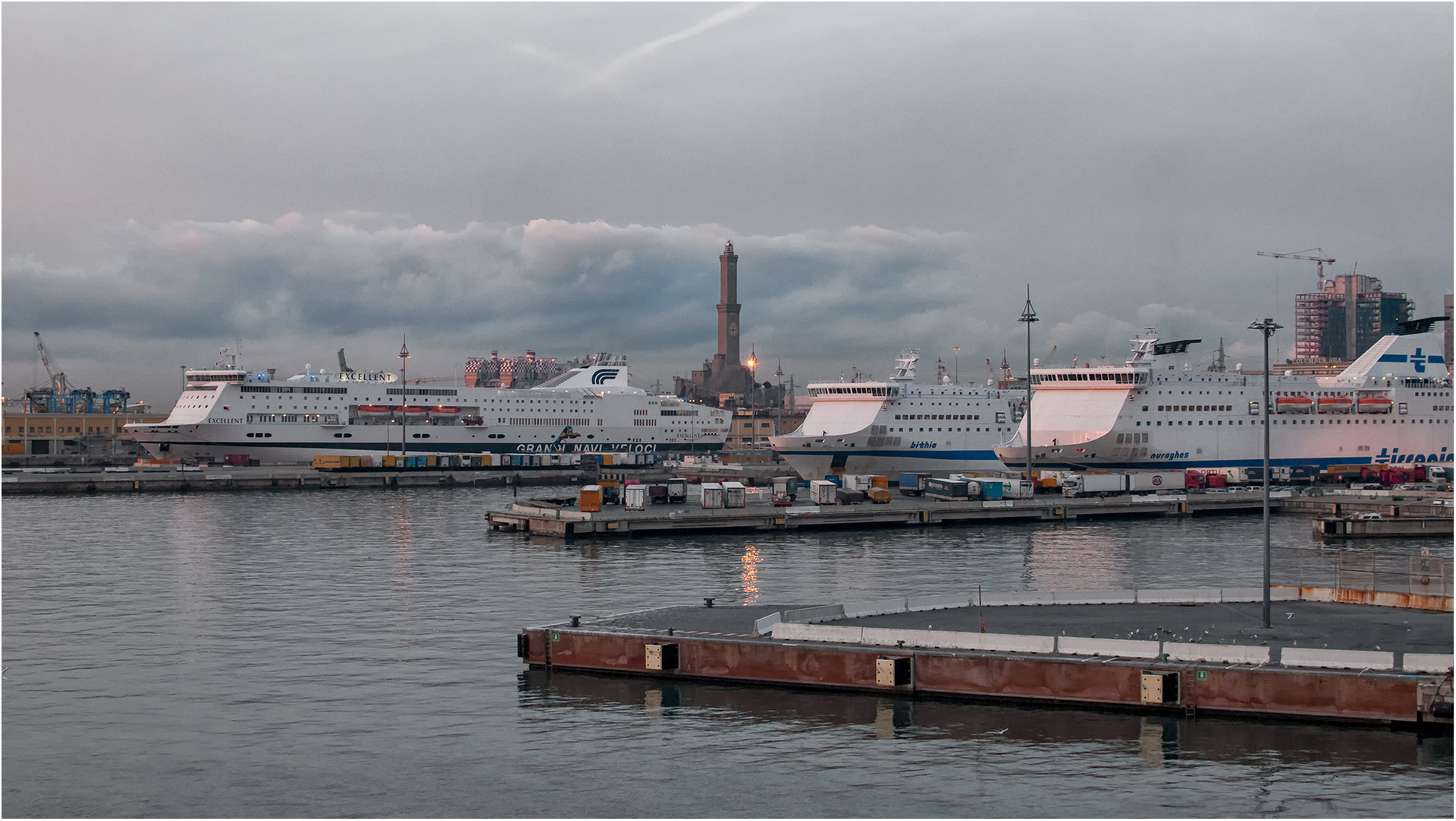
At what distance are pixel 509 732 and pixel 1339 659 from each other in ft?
44.8

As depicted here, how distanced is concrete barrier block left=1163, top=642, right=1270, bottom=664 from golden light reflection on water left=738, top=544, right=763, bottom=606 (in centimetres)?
1205

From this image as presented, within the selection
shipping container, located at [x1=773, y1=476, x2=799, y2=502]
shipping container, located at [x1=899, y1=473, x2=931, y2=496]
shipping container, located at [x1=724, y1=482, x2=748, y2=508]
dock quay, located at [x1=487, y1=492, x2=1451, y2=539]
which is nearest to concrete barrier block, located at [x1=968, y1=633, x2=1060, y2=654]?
dock quay, located at [x1=487, y1=492, x2=1451, y2=539]

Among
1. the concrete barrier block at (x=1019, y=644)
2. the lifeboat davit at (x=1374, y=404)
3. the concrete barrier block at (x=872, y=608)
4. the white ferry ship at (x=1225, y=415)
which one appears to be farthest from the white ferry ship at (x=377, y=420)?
the concrete barrier block at (x=1019, y=644)

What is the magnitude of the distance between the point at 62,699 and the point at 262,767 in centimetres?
690

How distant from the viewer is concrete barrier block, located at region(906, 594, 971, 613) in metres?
28.9

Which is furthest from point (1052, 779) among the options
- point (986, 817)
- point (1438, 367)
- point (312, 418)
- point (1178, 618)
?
point (312, 418)

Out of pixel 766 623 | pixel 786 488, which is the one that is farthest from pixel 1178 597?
pixel 786 488

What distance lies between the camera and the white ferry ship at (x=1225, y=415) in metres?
81.5

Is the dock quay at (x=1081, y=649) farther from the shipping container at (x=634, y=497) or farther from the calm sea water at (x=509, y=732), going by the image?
the shipping container at (x=634, y=497)

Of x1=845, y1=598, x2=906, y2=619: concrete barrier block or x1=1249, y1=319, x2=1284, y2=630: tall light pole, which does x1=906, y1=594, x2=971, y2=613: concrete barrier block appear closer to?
x1=845, y1=598, x2=906, y2=619: concrete barrier block

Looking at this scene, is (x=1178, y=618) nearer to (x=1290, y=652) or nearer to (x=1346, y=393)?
(x=1290, y=652)

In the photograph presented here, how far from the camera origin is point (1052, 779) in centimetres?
1986

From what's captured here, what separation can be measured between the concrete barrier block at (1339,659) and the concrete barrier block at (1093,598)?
21.7 feet

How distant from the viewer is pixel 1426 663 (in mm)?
21906
